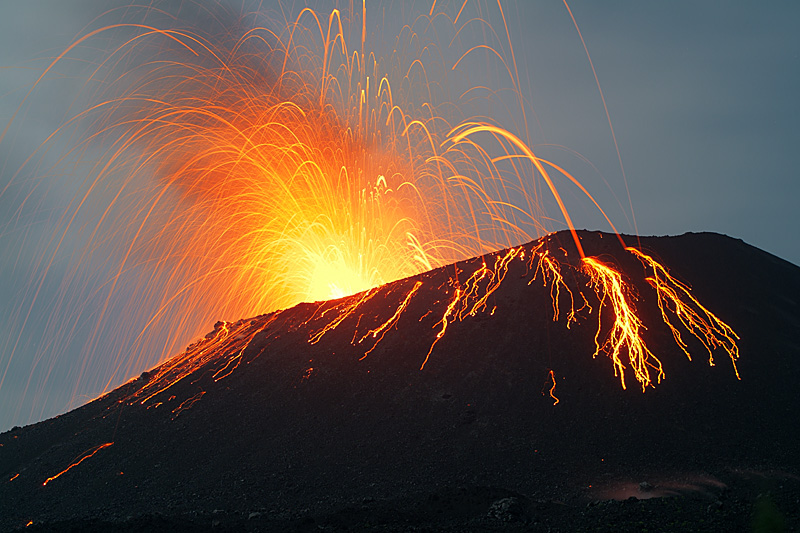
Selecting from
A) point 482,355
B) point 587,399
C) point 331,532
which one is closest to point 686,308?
point 587,399

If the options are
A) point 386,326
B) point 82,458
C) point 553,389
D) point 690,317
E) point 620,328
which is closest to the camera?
point 553,389

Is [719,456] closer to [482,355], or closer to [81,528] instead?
[482,355]

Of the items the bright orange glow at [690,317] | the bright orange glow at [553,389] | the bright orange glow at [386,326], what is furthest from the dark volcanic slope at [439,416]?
the bright orange glow at [690,317]

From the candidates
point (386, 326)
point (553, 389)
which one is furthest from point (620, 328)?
point (386, 326)

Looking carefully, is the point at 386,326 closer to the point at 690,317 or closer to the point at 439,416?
the point at 439,416

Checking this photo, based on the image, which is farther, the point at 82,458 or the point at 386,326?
the point at 386,326

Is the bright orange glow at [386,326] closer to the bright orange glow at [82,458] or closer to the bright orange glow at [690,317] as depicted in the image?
the bright orange glow at [82,458]

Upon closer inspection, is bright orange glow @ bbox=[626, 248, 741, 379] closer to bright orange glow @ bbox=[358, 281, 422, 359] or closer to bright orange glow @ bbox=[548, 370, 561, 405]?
bright orange glow @ bbox=[548, 370, 561, 405]
